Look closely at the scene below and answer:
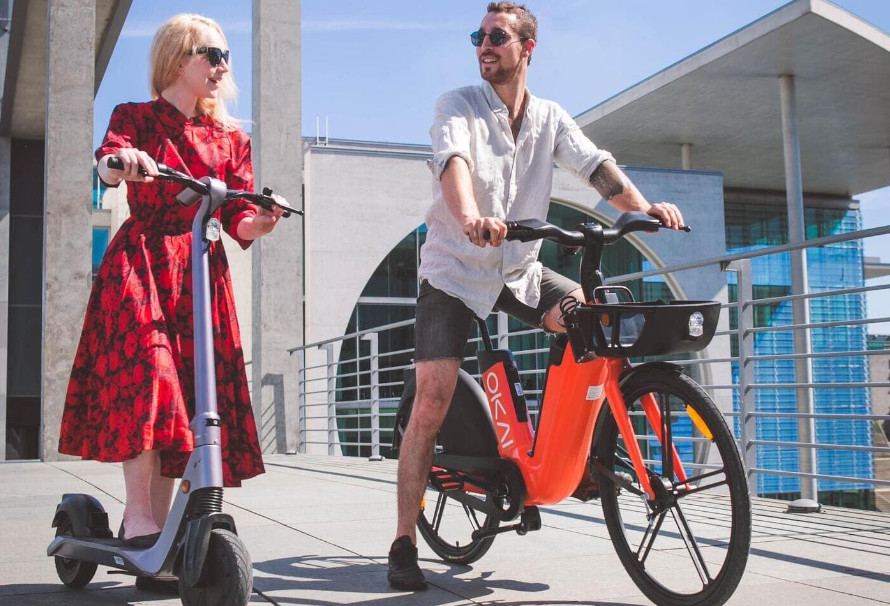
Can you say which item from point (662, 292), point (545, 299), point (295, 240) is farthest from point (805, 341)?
point (545, 299)

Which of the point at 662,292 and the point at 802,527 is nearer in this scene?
the point at 802,527

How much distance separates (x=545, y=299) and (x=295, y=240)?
8.78 m

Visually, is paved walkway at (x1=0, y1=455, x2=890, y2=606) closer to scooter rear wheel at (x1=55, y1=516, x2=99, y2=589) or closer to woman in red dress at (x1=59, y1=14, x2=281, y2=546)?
scooter rear wheel at (x1=55, y1=516, x2=99, y2=589)

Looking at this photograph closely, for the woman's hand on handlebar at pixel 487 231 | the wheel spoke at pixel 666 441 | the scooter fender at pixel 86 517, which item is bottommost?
the scooter fender at pixel 86 517

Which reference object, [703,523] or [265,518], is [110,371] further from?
[265,518]

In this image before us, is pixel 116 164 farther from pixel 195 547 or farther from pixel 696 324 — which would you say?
pixel 696 324

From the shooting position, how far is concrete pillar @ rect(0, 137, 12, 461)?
18812mm

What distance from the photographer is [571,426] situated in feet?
9.07

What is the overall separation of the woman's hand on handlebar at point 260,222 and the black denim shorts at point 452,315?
517 millimetres

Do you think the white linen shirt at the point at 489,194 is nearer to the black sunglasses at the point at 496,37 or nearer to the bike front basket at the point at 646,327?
the black sunglasses at the point at 496,37

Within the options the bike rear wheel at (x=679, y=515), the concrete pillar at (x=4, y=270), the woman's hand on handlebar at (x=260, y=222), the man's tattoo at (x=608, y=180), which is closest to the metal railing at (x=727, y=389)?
the man's tattoo at (x=608, y=180)

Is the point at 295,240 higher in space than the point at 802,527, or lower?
higher

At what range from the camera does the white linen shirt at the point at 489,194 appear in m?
3.02

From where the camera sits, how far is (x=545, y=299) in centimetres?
306
